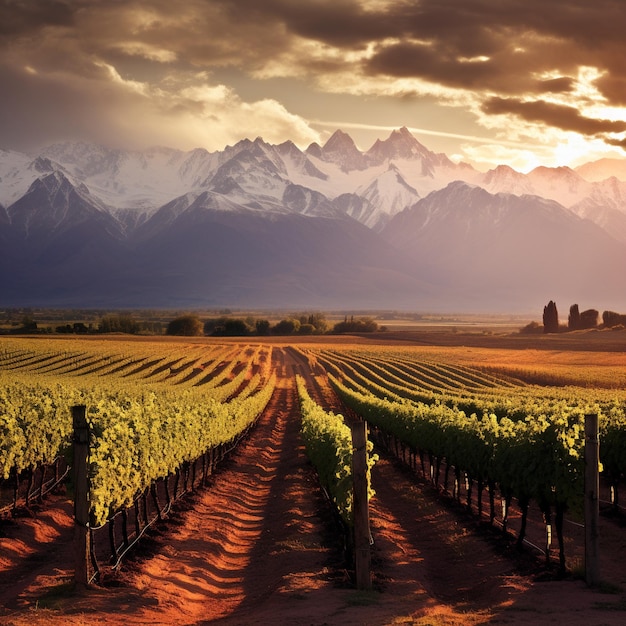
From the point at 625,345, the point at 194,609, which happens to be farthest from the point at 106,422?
the point at 625,345

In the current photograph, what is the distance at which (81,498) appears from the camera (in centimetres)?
1516

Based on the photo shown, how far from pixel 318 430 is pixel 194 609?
40.6 ft

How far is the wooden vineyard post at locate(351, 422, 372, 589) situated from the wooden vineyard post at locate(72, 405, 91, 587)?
14.7 ft

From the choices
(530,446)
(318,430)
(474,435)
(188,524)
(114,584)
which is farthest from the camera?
(318,430)

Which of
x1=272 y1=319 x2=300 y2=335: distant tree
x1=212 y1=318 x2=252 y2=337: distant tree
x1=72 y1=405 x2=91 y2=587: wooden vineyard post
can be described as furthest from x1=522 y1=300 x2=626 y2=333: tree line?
x1=72 y1=405 x2=91 y2=587: wooden vineyard post

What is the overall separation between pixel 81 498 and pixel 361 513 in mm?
4740

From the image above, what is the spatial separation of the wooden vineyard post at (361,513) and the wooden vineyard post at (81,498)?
4489 millimetres

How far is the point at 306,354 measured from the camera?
123 metres

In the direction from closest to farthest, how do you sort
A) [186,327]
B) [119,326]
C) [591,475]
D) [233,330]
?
[591,475], [186,327], [233,330], [119,326]

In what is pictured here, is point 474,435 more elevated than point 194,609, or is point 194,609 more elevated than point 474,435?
point 474,435

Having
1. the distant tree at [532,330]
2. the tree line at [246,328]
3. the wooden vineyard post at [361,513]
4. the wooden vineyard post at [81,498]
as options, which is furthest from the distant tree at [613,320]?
the wooden vineyard post at [81,498]

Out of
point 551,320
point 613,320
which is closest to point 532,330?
point 551,320

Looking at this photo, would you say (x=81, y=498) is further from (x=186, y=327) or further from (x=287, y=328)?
(x=287, y=328)

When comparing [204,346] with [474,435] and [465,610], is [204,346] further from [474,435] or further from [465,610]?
[465,610]
